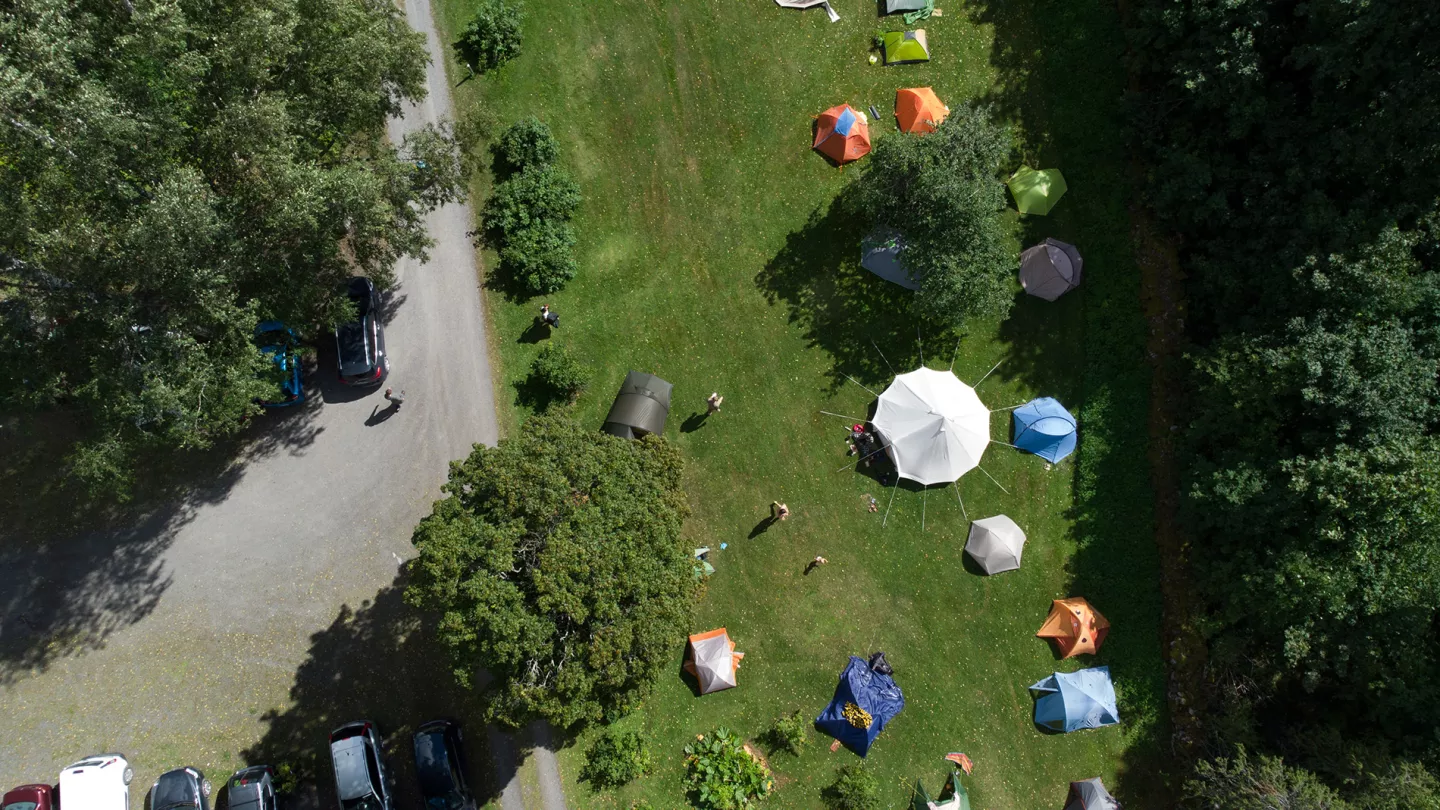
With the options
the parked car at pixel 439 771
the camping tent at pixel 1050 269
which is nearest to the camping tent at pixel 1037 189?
the camping tent at pixel 1050 269

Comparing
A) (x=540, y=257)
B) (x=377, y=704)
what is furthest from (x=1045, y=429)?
(x=377, y=704)

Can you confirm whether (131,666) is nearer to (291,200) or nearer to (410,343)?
(410,343)

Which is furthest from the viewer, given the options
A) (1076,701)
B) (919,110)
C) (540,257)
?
(919,110)

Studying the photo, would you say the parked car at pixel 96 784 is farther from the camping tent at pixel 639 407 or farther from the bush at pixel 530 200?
the bush at pixel 530 200

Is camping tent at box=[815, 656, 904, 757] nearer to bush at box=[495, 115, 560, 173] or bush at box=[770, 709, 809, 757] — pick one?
bush at box=[770, 709, 809, 757]

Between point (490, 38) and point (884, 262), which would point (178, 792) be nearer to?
point (490, 38)

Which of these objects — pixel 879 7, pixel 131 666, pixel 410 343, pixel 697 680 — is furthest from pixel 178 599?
pixel 879 7
